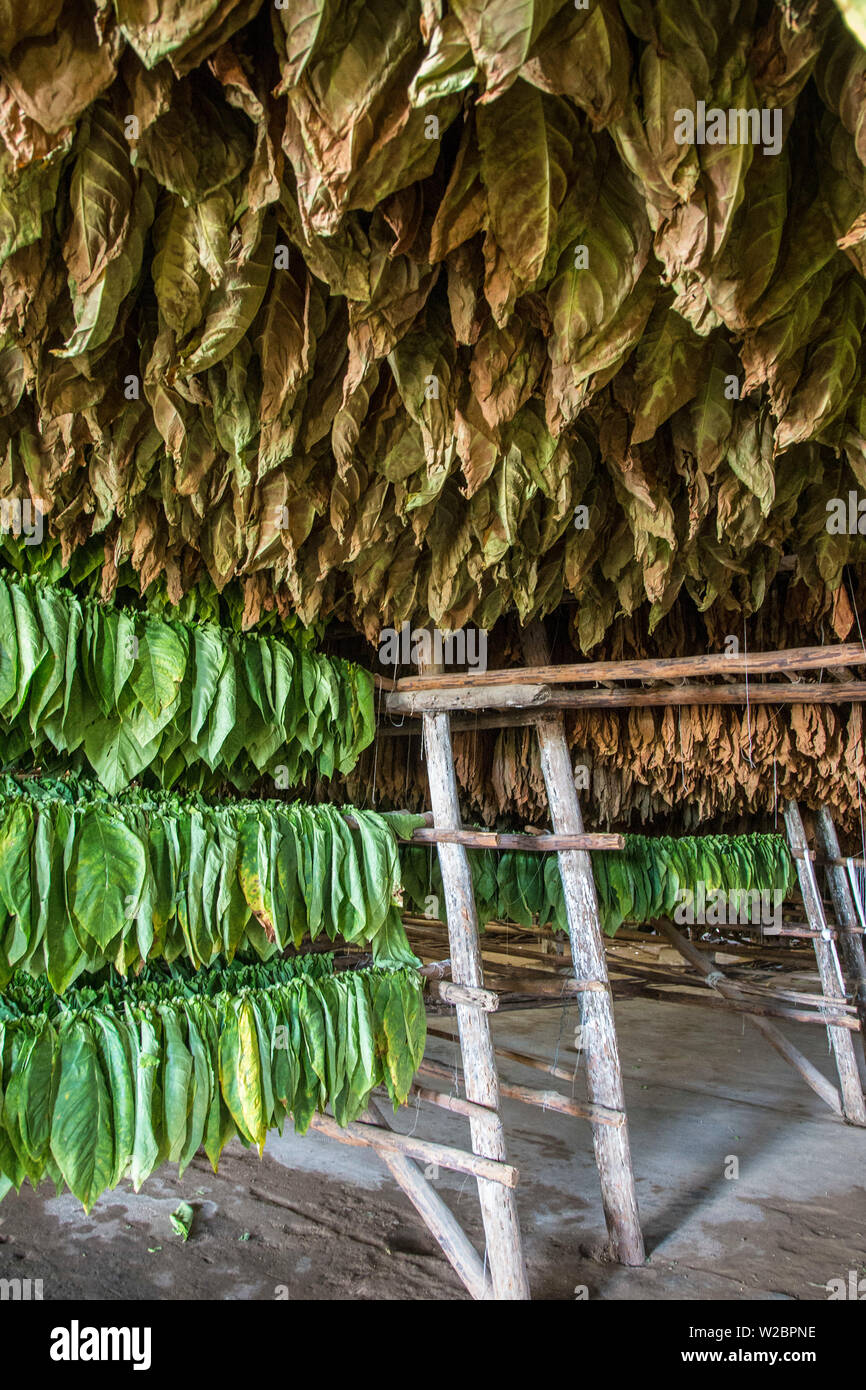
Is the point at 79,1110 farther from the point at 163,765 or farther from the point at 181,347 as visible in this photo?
the point at 181,347

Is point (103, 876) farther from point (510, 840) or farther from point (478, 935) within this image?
point (510, 840)

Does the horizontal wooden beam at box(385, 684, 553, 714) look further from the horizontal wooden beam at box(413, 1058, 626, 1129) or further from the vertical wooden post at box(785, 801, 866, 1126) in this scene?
the vertical wooden post at box(785, 801, 866, 1126)

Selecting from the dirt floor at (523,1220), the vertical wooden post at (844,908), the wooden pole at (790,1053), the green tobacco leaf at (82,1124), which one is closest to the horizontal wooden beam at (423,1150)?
the dirt floor at (523,1220)

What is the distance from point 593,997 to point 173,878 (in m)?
2.08

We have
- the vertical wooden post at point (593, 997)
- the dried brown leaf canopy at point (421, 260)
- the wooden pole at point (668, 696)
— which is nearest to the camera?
the dried brown leaf canopy at point (421, 260)

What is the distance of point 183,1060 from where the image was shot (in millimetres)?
2221

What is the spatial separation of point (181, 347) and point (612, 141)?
27.4 inches

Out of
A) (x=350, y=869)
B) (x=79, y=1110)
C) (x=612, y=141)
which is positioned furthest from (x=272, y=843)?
(x=612, y=141)

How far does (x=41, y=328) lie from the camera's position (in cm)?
131

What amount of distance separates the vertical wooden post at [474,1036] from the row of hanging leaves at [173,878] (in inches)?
14.1

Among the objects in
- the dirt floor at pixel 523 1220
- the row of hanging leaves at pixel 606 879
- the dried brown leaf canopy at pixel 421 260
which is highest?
the dried brown leaf canopy at pixel 421 260

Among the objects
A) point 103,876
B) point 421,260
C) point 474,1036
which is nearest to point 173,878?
point 103,876

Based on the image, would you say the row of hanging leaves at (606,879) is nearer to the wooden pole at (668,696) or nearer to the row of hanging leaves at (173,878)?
the wooden pole at (668,696)

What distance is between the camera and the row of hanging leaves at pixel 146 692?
2.16m
